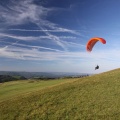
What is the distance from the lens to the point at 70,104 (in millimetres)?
19562

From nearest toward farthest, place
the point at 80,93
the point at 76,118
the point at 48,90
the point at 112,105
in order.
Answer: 1. the point at 76,118
2. the point at 112,105
3. the point at 80,93
4. the point at 48,90

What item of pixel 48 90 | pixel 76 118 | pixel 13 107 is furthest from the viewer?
pixel 48 90

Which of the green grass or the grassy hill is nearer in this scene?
the grassy hill

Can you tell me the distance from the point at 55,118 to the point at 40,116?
130 cm

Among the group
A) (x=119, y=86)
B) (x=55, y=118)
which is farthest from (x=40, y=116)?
(x=119, y=86)

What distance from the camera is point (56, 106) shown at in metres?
19.4

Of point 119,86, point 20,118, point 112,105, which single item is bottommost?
point 20,118

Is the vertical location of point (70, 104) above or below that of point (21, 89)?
below

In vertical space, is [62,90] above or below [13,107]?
above

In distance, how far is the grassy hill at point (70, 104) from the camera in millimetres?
17516

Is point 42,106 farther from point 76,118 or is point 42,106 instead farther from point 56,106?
point 76,118

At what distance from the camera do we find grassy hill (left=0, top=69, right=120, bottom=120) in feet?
57.5

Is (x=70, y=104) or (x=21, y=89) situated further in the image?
(x=21, y=89)

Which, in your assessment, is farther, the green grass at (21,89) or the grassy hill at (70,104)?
the green grass at (21,89)
